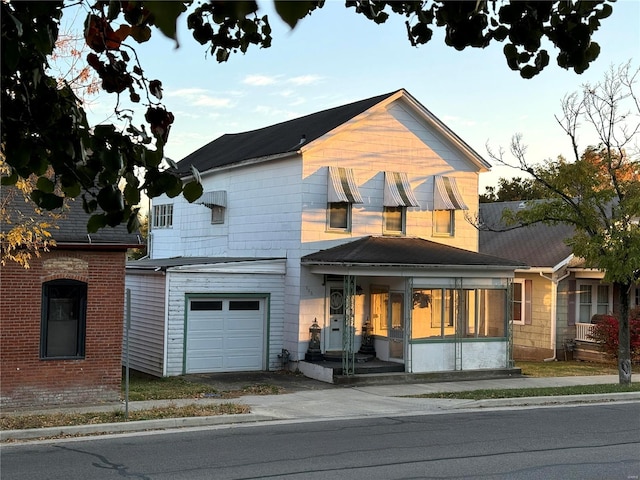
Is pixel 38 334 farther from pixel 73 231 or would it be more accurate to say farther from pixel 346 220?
pixel 346 220

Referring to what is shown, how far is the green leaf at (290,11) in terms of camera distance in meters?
1.77

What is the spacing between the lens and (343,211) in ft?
74.0

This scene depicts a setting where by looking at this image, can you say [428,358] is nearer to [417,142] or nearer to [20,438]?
[417,142]

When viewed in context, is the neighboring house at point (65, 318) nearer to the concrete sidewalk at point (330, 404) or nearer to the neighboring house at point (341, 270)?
the concrete sidewalk at point (330, 404)

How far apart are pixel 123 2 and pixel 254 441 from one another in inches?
373

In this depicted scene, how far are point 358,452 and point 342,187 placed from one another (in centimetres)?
1187

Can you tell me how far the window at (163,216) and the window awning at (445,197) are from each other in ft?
35.0

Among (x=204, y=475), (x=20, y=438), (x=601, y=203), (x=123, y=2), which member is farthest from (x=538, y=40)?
(x=601, y=203)

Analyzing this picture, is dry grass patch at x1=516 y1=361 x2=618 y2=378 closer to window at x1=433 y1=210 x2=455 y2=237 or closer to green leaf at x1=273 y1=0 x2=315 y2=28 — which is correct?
window at x1=433 y1=210 x2=455 y2=237

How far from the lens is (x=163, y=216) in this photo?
1172 inches

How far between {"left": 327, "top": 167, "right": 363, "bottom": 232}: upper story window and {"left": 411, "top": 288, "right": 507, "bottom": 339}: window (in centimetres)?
307

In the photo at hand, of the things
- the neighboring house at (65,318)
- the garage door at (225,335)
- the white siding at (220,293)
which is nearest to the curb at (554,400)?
the white siding at (220,293)

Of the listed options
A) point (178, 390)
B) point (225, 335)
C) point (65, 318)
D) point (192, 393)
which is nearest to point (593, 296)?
point (225, 335)

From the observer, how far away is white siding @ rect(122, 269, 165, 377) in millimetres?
20906
